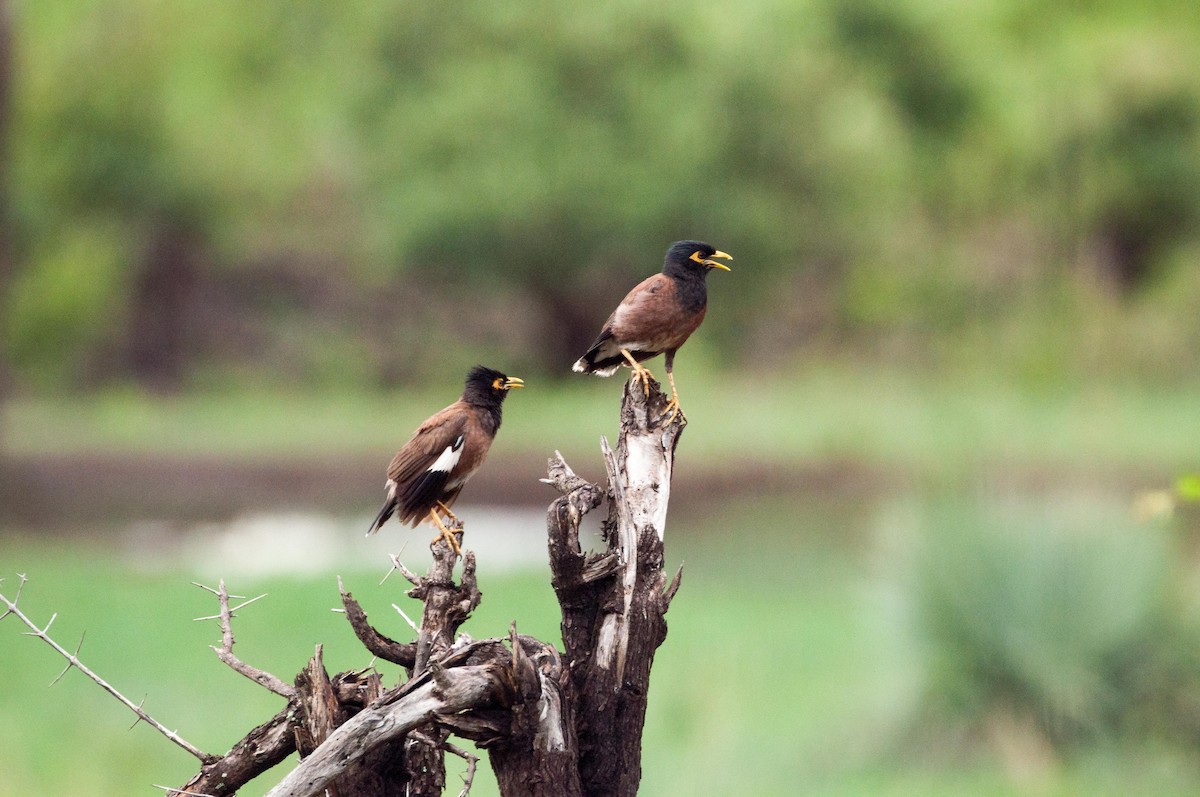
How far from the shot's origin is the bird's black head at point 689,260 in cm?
395

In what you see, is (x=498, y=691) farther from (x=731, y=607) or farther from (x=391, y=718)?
(x=731, y=607)

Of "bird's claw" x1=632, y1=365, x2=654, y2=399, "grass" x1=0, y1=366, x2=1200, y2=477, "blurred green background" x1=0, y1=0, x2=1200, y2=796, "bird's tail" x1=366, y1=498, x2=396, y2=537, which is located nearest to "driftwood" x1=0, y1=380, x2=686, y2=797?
"bird's claw" x1=632, y1=365, x2=654, y2=399

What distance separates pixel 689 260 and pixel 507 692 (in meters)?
1.74

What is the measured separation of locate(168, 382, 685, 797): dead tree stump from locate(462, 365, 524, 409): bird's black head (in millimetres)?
717

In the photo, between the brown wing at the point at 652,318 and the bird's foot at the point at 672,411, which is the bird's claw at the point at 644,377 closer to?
the bird's foot at the point at 672,411

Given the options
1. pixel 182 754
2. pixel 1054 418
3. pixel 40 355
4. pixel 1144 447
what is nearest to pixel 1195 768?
pixel 182 754

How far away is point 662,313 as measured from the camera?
12.6 ft

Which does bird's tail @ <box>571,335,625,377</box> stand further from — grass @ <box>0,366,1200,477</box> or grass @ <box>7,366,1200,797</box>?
grass @ <box>0,366,1200,477</box>

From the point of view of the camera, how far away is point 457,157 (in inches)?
893

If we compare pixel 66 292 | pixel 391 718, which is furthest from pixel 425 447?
pixel 66 292

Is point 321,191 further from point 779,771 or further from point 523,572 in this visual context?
point 779,771

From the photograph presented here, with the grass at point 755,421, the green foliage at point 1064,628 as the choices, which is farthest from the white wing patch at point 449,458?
the grass at point 755,421

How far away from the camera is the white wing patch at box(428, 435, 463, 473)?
11.5 feet

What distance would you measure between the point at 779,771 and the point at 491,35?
672 inches
